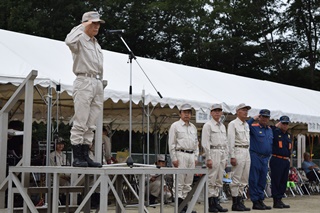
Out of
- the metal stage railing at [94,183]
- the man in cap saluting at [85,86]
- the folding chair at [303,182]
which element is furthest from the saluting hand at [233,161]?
the folding chair at [303,182]

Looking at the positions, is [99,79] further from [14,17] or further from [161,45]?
[161,45]

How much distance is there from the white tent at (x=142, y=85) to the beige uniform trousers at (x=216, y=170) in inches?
60.2

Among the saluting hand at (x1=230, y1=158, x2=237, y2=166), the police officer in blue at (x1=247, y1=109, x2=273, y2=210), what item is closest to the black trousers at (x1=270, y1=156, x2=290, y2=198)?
the police officer in blue at (x1=247, y1=109, x2=273, y2=210)

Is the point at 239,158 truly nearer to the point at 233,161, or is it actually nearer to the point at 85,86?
the point at 233,161

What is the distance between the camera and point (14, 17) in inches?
1211

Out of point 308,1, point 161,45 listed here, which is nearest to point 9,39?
point 161,45

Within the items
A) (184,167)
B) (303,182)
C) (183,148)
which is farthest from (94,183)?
(303,182)

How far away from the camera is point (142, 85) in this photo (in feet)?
39.3

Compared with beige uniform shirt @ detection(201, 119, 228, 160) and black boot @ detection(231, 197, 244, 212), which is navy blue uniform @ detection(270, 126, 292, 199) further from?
beige uniform shirt @ detection(201, 119, 228, 160)

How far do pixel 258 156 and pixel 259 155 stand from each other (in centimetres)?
3

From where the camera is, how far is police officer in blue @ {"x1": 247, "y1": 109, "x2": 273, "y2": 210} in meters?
11.5

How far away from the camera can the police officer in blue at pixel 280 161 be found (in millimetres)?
12133

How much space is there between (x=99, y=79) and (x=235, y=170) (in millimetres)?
4527

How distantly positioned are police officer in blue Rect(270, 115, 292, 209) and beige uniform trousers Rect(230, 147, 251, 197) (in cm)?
116
